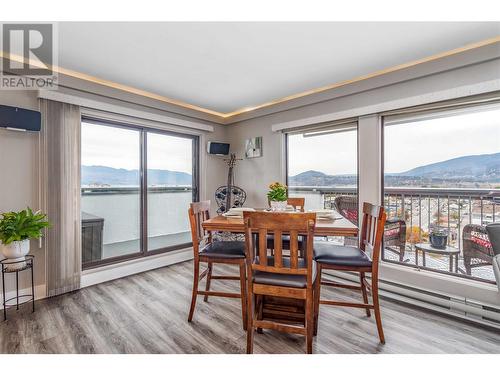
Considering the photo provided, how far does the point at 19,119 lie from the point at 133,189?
1426 millimetres

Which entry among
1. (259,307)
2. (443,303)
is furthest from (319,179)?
(259,307)

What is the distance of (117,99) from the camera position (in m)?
3.09

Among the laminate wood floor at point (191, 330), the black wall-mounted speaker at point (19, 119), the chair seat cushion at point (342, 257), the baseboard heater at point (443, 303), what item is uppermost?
the black wall-mounted speaker at point (19, 119)

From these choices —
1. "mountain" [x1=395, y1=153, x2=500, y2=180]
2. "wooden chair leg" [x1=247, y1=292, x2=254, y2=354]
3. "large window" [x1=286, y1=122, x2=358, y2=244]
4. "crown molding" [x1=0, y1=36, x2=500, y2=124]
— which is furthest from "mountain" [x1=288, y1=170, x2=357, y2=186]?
"wooden chair leg" [x1=247, y1=292, x2=254, y2=354]

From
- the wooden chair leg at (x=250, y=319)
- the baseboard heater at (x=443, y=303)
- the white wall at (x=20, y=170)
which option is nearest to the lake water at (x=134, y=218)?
the white wall at (x=20, y=170)

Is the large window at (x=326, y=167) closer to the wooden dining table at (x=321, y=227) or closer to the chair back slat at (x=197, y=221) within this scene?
the wooden dining table at (x=321, y=227)

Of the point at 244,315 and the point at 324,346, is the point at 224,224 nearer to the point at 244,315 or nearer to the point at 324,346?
the point at 244,315

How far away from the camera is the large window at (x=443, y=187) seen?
7.58ft

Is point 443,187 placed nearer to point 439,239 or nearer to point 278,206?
point 439,239

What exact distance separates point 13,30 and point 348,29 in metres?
2.68

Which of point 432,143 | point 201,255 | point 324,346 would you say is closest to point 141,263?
point 201,255

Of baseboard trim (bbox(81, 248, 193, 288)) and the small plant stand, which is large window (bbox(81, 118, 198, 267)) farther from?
the small plant stand

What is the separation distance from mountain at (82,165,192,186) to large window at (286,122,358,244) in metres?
1.80
